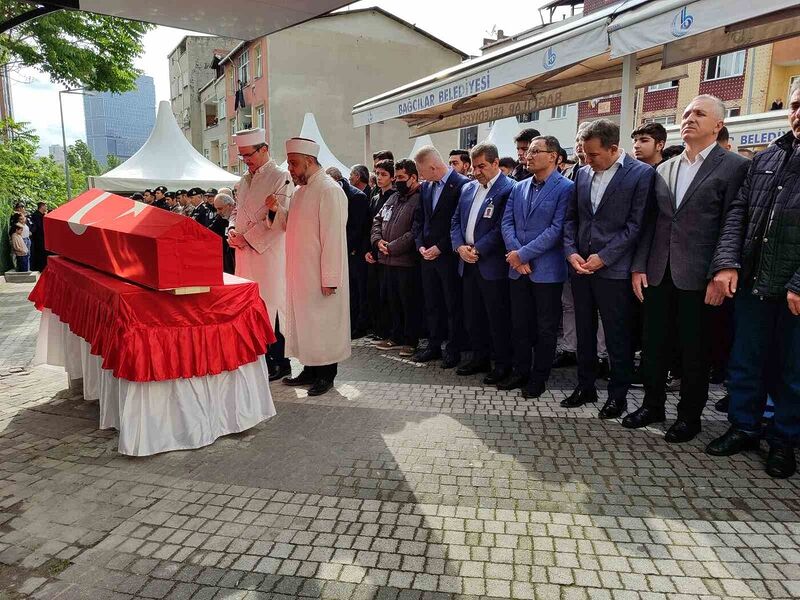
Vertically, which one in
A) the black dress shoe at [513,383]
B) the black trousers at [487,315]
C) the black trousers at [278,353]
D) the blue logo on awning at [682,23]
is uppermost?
the blue logo on awning at [682,23]

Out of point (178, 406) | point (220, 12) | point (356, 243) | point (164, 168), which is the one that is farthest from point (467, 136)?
point (178, 406)

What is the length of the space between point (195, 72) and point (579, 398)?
49.9 m

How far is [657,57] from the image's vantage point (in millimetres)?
6789

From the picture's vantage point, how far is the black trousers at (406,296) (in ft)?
21.2

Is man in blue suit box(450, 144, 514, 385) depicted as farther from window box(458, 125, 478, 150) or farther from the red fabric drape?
window box(458, 125, 478, 150)

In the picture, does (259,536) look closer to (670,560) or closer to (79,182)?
(670,560)

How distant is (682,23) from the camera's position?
421 cm

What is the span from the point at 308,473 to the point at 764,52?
25911mm

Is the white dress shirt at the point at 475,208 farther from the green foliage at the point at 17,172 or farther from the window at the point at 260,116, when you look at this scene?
the window at the point at 260,116

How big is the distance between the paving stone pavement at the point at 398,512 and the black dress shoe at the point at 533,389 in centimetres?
27

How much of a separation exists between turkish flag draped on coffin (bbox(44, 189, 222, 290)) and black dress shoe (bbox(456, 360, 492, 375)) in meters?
2.71

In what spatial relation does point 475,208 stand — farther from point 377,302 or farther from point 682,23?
point 377,302

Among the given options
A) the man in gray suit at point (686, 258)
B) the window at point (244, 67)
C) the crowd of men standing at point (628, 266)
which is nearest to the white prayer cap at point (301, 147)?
the crowd of men standing at point (628, 266)

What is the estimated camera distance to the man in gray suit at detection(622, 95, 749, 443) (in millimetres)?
3695
